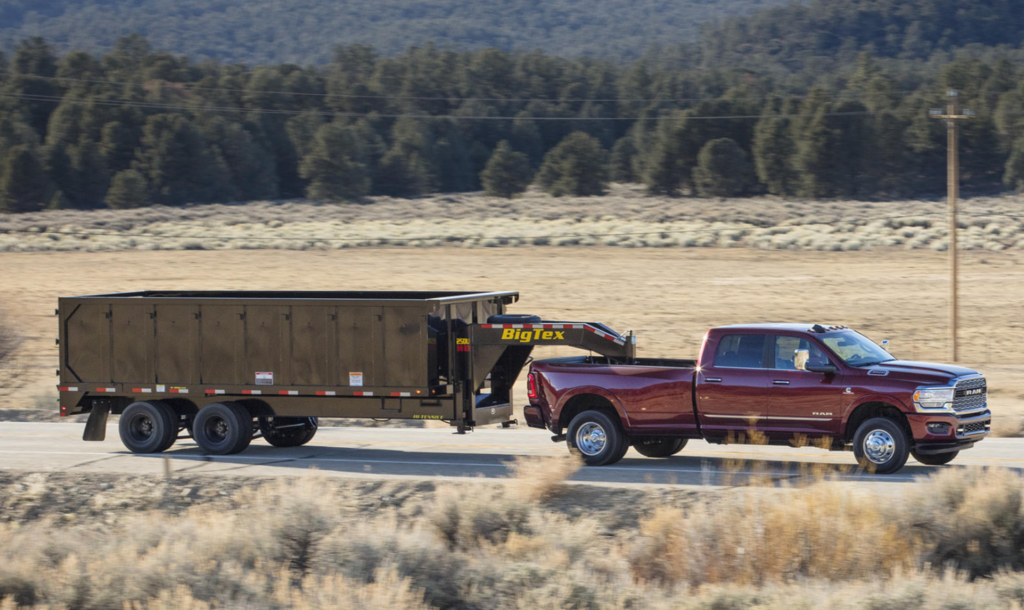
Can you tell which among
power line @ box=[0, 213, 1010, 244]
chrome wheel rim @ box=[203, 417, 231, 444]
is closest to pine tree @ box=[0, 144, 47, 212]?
power line @ box=[0, 213, 1010, 244]

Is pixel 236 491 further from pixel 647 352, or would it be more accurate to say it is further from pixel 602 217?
pixel 602 217

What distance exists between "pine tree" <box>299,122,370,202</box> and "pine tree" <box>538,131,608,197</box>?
443 inches

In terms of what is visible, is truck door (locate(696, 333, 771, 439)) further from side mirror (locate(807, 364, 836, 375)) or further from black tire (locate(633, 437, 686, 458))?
black tire (locate(633, 437, 686, 458))

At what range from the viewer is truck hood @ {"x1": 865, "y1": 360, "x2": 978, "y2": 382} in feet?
46.2

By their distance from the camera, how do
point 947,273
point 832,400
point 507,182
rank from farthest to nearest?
point 507,182 → point 947,273 → point 832,400

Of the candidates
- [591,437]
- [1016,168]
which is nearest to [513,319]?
[591,437]

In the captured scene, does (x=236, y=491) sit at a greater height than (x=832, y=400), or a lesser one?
lesser

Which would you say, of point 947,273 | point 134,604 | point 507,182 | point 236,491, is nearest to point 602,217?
point 507,182

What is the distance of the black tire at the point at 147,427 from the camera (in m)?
17.3

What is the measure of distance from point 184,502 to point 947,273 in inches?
1439

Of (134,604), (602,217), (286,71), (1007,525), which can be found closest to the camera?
(134,604)

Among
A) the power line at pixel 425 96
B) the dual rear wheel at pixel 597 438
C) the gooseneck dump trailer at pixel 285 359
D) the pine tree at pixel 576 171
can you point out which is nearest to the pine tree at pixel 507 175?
the pine tree at pixel 576 171

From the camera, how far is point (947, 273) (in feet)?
147

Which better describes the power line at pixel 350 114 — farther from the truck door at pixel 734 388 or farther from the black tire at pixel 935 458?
the truck door at pixel 734 388
